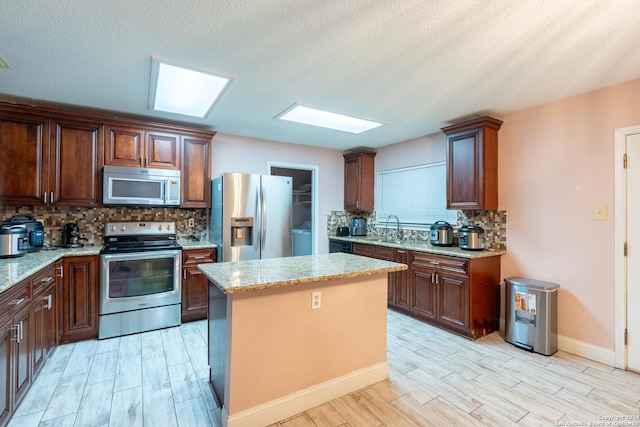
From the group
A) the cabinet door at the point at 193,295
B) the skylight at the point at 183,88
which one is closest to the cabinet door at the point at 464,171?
the skylight at the point at 183,88

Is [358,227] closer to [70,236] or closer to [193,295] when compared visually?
[193,295]

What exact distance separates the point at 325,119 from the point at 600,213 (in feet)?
9.04

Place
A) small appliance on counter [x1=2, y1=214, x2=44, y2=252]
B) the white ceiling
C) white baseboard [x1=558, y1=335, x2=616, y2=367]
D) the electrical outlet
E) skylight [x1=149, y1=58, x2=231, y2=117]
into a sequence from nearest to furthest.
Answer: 1. the white ceiling
2. the electrical outlet
3. skylight [x1=149, y1=58, x2=231, y2=117]
4. white baseboard [x1=558, y1=335, x2=616, y2=367]
5. small appliance on counter [x1=2, y1=214, x2=44, y2=252]

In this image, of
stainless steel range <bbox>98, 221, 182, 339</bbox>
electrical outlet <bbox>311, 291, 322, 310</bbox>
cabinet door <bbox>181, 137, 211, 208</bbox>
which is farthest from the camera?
cabinet door <bbox>181, 137, 211, 208</bbox>

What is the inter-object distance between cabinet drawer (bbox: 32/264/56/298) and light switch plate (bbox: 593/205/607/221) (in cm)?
449

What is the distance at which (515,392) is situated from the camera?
217 centimetres

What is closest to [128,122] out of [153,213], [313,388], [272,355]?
A: [153,213]

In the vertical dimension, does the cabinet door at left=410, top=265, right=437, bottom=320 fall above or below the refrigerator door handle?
below

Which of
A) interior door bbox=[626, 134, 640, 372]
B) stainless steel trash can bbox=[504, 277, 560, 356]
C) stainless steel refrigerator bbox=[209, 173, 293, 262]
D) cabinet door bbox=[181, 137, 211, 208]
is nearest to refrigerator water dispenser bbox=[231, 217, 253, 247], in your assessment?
stainless steel refrigerator bbox=[209, 173, 293, 262]

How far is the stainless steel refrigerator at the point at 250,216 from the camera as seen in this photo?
11.7ft

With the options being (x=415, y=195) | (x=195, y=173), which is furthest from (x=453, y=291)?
(x=195, y=173)

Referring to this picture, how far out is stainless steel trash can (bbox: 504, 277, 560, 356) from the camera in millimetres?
2750

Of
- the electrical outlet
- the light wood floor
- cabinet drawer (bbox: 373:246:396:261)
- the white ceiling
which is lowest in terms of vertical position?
the light wood floor

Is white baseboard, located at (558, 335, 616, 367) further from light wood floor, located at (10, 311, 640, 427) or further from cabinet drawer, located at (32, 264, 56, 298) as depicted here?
cabinet drawer, located at (32, 264, 56, 298)
